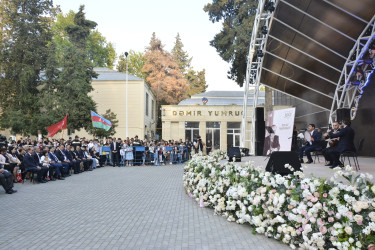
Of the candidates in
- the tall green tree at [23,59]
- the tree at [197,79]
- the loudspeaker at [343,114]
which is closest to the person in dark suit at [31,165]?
the loudspeaker at [343,114]

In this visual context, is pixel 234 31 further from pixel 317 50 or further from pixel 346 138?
pixel 346 138

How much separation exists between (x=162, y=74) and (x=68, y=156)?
37.8 meters

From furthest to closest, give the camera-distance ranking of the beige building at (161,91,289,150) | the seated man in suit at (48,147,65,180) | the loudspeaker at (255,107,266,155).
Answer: the beige building at (161,91,289,150) → the loudspeaker at (255,107,266,155) → the seated man in suit at (48,147,65,180)

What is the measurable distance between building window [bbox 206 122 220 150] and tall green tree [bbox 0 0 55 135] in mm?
19011

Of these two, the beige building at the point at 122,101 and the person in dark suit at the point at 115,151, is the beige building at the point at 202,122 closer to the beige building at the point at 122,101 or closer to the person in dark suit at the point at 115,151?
the beige building at the point at 122,101

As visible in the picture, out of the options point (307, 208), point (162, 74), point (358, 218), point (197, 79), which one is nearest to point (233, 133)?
point (162, 74)

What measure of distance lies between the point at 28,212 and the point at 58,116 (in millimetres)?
25418

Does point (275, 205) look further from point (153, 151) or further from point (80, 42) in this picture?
point (80, 42)

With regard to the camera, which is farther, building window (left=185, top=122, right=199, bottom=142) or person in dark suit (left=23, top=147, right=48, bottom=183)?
building window (left=185, top=122, right=199, bottom=142)

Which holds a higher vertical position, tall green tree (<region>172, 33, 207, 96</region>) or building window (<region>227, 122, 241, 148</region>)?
tall green tree (<region>172, 33, 207, 96</region>)

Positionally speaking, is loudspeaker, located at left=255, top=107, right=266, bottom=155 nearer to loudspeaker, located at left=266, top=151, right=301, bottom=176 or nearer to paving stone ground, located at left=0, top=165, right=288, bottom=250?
paving stone ground, located at left=0, top=165, right=288, bottom=250

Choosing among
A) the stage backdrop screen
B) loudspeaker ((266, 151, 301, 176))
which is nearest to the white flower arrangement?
loudspeaker ((266, 151, 301, 176))

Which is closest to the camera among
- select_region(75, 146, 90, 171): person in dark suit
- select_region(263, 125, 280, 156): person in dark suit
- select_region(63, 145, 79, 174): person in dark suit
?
select_region(263, 125, 280, 156): person in dark suit

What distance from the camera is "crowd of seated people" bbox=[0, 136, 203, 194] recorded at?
12625 millimetres
